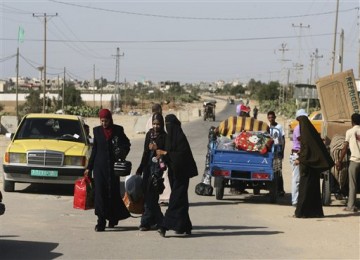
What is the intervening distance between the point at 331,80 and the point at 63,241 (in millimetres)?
9386

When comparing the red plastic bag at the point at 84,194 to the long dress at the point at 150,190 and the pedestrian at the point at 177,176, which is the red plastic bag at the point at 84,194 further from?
the pedestrian at the point at 177,176

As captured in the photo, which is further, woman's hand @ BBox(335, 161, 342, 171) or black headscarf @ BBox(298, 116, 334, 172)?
woman's hand @ BBox(335, 161, 342, 171)

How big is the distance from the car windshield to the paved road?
1.88 meters

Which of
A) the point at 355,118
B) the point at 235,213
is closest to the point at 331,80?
the point at 355,118

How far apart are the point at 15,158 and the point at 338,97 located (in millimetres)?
7642

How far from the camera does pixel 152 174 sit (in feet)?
32.4

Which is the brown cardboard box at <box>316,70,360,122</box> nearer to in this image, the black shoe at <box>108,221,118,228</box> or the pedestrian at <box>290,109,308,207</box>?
the pedestrian at <box>290,109,308,207</box>

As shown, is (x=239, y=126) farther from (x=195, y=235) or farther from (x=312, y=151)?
(x=195, y=235)

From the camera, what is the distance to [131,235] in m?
9.78

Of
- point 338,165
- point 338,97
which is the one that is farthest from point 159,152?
point 338,97

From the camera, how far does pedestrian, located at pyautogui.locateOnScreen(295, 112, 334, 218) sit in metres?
12.1

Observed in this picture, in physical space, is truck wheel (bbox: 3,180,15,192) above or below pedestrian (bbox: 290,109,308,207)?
below

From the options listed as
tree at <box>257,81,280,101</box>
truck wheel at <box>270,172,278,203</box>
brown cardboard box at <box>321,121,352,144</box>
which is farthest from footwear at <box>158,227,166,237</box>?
tree at <box>257,81,280,101</box>

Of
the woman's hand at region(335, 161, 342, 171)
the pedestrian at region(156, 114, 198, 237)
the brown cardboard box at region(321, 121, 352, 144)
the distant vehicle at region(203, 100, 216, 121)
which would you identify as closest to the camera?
the pedestrian at region(156, 114, 198, 237)
